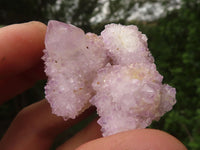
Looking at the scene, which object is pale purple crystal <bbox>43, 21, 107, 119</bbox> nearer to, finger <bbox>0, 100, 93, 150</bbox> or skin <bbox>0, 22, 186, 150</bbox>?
skin <bbox>0, 22, 186, 150</bbox>

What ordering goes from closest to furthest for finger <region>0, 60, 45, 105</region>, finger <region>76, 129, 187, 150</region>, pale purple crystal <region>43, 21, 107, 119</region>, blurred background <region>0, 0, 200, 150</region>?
1. finger <region>76, 129, 187, 150</region>
2. pale purple crystal <region>43, 21, 107, 119</region>
3. finger <region>0, 60, 45, 105</region>
4. blurred background <region>0, 0, 200, 150</region>

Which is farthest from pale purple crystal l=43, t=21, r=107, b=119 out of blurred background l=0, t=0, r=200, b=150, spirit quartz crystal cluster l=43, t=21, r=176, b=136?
blurred background l=0, t=0, r=200, b=150

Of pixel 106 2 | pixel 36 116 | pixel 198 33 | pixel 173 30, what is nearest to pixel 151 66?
pixel 36 116

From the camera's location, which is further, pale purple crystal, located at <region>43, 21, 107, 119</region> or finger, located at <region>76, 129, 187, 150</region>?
pale purple crystal, located at <region>43, 21, 107, 119</region>

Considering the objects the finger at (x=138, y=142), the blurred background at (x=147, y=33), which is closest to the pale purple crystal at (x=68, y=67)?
the finger at (x=138, y=142)

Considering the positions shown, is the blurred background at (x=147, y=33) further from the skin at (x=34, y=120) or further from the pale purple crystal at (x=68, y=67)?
the pale purple crystal at (x=68, y=67)

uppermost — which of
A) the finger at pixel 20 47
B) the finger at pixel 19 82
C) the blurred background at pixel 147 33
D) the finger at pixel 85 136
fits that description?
the finger at pixel 20 47

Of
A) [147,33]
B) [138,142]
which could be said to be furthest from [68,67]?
[147,33]
